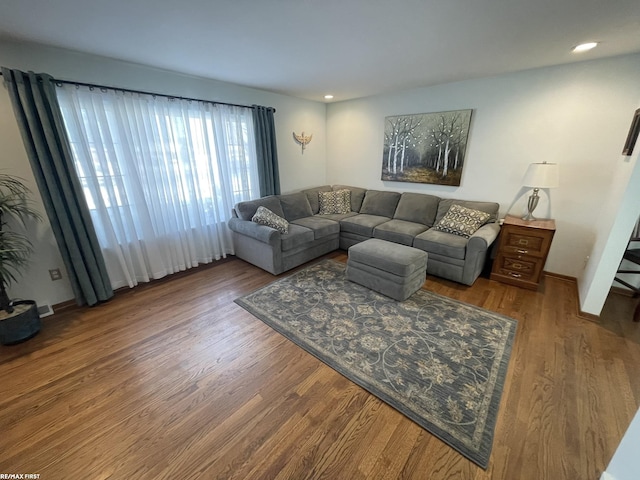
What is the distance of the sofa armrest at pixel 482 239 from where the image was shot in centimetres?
277

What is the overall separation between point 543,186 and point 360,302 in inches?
90.5

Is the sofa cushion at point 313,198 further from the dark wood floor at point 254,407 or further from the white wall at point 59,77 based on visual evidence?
the dark wood floor at point 254,407

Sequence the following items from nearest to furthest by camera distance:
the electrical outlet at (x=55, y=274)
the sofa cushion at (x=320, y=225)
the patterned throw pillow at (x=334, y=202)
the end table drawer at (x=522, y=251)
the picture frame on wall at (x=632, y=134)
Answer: the picture frame on wall at (x=632, y=134) < the electrical outlet at (x=55, y=274) < the end table drawer at (x=522, y=251) < the sofa cushion at (x=320, y=225) < the patterned throw pillow at (x=334, y=202)

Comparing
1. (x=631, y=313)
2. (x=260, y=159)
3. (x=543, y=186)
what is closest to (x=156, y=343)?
(x=260, y=159)

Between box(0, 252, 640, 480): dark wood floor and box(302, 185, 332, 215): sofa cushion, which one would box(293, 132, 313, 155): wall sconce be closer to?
box(302, 185, 332, 215): sofa cushion

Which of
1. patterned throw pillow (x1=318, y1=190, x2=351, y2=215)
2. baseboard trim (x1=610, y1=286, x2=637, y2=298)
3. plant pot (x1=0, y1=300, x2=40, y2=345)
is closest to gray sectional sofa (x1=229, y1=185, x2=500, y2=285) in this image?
patterned throw pillow (x1=318, y1=190, x2=351, y2=215)

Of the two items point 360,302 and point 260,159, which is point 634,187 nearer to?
point 360,302

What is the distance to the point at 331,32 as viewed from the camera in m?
1.91

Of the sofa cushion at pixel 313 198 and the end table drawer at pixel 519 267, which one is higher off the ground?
the sofa cushion at pixel 313 198

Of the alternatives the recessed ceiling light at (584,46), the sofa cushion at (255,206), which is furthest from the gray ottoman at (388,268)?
the recessed ceiling light at (584,46)

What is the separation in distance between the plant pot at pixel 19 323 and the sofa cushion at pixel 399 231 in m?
3.65

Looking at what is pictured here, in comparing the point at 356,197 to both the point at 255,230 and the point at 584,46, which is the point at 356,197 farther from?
the point at 584,46

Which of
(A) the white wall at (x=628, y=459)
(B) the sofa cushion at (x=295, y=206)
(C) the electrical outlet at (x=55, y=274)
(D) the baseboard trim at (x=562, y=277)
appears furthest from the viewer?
(B) the sofa cushion at (x=295, y=206)

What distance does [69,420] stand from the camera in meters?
1.51
